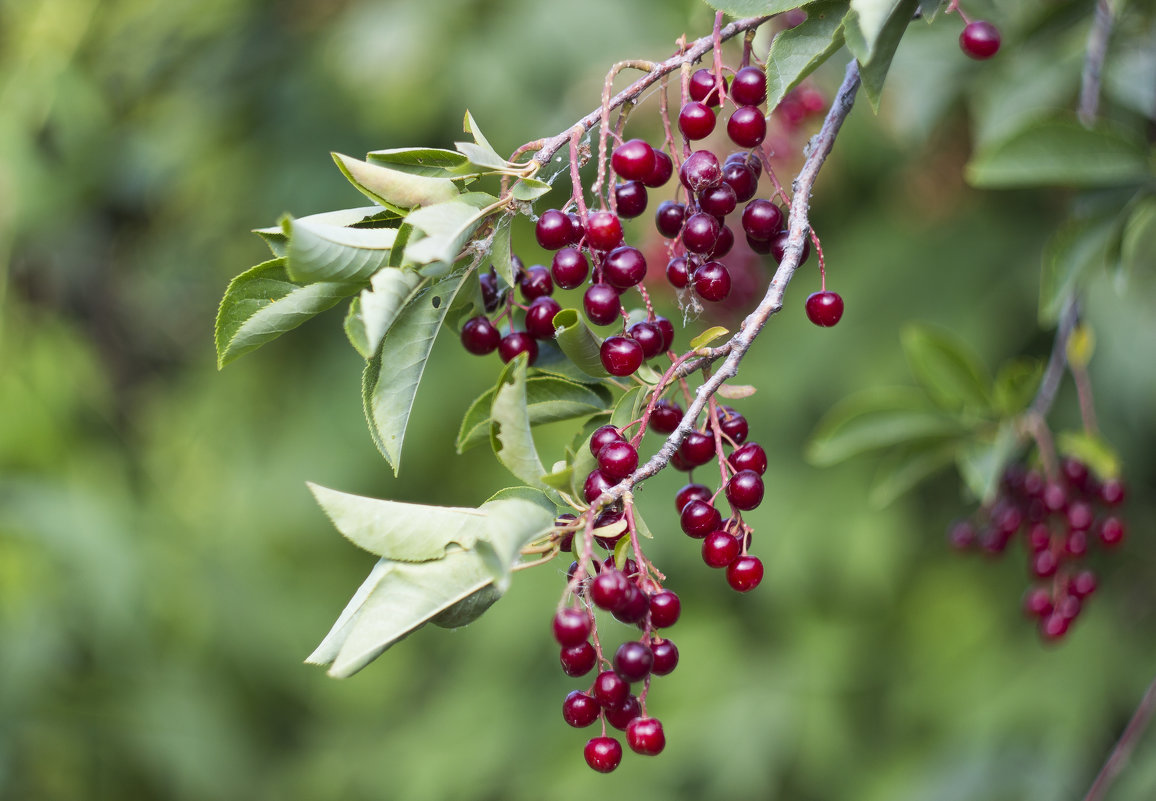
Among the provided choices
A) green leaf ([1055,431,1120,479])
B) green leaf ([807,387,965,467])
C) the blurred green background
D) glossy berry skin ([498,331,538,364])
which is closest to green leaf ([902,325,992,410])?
green leaf ([807,387,965,467])

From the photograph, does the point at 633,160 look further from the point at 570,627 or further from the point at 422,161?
the point at 570,627

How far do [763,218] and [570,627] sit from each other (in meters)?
0.33

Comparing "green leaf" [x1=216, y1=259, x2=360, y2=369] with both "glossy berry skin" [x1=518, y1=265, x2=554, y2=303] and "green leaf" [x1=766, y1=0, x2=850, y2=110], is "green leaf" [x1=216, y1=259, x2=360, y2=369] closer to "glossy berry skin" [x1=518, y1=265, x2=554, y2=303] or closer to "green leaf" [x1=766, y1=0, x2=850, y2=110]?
"glossy berry skin" [x1=518, y1=265, x2=554, y2=303]

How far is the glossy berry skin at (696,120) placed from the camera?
675 millimetres

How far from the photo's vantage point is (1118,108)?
1.52 meters

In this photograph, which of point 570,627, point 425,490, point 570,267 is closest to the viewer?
point 570,627

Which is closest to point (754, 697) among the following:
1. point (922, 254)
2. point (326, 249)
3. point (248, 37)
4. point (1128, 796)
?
point (1128, 796)

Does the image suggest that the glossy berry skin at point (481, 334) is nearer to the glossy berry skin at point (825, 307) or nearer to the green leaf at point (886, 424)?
the glossy berry skin at point (825, 307)

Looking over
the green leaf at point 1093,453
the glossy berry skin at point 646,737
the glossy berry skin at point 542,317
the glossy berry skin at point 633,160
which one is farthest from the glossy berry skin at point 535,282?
the green leaf at point 1093,453

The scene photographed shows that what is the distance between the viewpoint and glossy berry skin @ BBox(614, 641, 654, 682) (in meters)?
0.60

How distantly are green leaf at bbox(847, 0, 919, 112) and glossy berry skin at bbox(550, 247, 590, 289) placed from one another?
24 cm

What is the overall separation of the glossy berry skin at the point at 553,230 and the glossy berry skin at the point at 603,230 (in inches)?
1.3

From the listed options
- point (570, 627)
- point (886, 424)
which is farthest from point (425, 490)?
point (570, 627)

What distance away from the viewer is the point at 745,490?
2.13ft
